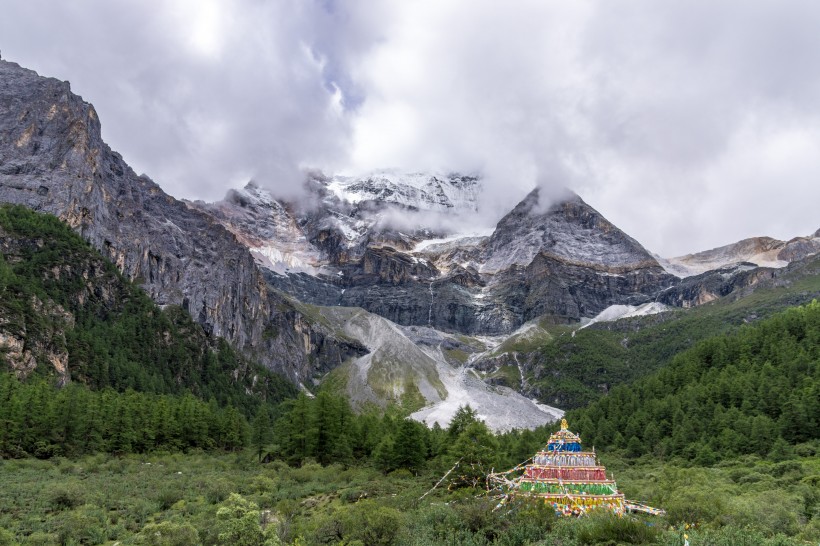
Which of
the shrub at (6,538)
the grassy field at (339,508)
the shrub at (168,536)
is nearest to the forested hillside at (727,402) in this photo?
the grassy field at (339,508)

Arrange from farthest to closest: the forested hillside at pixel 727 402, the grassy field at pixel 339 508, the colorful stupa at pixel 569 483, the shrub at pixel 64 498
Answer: the forested hillside at pixel 727 402 < the shrub at pixel 64 498 < the colorful stupa at pixel 569 483 < the grassy field at pixel 339 508

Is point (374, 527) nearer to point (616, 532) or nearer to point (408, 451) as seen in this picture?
A: point (616, 532)

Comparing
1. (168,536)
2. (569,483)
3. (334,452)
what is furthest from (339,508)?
(334,452)

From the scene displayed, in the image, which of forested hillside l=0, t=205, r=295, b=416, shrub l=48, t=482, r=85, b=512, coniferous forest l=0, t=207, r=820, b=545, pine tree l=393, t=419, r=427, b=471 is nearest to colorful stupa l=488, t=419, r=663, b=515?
coniferous forest l=0, t=207, r=820, b=545

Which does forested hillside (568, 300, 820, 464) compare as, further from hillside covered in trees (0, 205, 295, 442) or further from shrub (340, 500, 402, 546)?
hillside covered in trees (0, 205, 295, 442)

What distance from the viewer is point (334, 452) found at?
66500 mm

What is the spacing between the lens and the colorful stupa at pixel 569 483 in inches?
1272

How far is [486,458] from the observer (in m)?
47.8

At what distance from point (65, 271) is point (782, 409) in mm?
136209

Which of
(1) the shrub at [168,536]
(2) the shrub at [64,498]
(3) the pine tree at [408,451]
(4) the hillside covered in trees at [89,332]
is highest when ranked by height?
(4) the hillside covered in trees at [89,332]

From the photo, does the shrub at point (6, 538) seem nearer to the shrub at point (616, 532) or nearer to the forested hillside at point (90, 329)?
the shrub at point (616, 532)

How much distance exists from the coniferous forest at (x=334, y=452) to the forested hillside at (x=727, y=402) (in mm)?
281

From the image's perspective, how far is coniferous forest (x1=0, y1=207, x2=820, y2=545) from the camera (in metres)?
26.7

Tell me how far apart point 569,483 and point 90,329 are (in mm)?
122199
